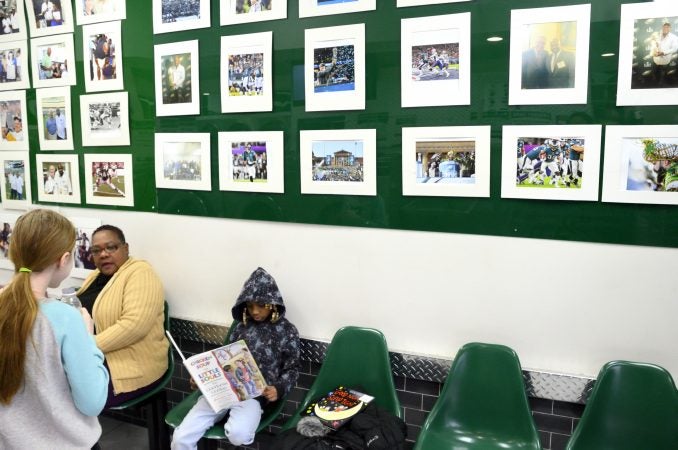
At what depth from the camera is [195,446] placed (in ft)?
8.39

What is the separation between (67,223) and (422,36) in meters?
1.83

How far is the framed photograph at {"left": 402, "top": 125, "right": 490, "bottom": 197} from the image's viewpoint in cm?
248

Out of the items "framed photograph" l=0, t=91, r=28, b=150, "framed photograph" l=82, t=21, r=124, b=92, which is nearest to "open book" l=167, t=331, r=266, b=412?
"framed photograph" l=82, t=21, r=124, b=92

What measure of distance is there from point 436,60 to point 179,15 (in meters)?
1.71

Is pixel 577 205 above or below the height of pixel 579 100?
below

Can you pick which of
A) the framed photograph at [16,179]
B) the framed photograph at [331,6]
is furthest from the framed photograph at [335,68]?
the framed photograph at [16,179]

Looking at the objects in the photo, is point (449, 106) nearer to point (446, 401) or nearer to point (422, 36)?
point (422, 36)

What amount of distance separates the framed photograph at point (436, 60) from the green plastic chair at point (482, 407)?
125 cm

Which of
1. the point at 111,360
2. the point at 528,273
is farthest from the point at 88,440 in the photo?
the point at 528,273

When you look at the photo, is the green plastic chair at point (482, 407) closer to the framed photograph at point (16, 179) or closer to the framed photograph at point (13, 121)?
the framed photograph at point (16, 179)

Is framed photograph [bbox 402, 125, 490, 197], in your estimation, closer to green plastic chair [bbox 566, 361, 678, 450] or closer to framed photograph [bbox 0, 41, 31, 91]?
green plastic chair [bbox 566, 361, 678, 450]

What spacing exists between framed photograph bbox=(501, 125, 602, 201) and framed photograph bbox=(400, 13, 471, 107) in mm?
331

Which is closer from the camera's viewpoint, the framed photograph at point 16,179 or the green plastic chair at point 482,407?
the green plastic chair at point 482,407

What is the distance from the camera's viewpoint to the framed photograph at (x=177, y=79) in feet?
10.4
